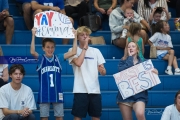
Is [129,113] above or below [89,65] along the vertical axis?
below

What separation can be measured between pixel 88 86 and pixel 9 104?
1095 mm

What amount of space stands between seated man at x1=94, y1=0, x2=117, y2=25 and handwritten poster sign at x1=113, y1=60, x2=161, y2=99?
10.6ft

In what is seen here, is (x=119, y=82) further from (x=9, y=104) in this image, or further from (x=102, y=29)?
(x=102, y=29)

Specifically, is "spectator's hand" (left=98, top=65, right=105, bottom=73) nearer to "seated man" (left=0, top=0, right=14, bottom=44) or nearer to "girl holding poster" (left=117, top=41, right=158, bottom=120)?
"girl holding poster" (left=117, top=41, right=158, bottom=120)

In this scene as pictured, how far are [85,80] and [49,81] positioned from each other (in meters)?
0.50

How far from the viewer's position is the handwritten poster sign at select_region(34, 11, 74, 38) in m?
8.04

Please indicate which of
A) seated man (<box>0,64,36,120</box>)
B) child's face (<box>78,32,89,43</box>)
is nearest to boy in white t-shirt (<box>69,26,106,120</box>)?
child's face (<box>78,32,89,43</box>)

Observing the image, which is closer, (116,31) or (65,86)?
(65,86)

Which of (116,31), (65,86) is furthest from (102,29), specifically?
(65,86)

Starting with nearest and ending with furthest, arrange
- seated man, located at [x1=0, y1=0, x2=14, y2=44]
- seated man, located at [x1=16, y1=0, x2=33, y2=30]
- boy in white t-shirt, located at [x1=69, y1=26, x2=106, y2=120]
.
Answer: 1. boy in white t-shirt, located at [x1=69, y1=26, x2=106, y2=120]
2. seated man, located at [x1=0, y1=0, x2=14, y2=44]
3. seated man, located at [x1=16, y1=0, x2=33, y2=30]

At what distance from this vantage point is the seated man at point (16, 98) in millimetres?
7855

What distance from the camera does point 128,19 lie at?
10.0 metres

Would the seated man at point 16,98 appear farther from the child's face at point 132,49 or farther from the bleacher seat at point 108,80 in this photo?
the child's face at point 132,49

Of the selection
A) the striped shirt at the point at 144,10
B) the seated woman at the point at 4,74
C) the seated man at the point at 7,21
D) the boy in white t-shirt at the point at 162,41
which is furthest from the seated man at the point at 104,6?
the seated woman at the point at 4,74
